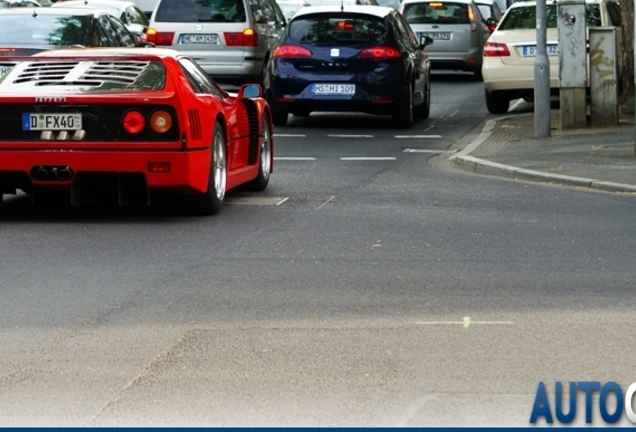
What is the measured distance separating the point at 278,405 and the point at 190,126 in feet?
19.1

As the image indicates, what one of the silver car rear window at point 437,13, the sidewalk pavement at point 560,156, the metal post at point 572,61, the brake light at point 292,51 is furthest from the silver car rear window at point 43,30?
the silver car rear window at point 437,13

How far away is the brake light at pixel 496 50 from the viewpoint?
22.9 meters

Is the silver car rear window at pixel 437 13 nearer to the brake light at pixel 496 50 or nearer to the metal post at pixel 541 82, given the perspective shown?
the brake light at pixel 496 50

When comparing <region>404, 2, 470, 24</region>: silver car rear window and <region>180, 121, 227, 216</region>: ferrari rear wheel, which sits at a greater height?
<region>180, 121, 227, 216</region>: ferrari rear wheel

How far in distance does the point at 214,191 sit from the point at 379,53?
885 centimetres

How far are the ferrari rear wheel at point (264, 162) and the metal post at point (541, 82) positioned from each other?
17.5 ft

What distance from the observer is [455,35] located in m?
31.1

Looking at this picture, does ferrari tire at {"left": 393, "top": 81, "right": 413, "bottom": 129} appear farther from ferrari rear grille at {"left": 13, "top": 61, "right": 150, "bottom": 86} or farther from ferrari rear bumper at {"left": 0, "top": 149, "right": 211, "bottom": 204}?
ferrari rear bumper at {"left": 0, "top": 149, "right": 211, "bottom": 204}

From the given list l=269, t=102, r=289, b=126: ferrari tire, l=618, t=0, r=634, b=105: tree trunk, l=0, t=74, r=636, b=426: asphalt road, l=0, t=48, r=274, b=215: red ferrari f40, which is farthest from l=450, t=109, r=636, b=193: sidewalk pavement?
l=0, t=48, r=274, b=215: red ferrari f40

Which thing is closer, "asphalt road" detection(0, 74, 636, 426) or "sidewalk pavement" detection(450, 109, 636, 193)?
"asphalt road" detection(0, 74, 636, 426)

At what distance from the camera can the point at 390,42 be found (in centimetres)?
2131

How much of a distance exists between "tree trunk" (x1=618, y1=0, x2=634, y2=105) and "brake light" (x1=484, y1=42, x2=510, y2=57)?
1563 millimetres

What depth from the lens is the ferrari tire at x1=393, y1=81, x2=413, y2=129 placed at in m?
21.4

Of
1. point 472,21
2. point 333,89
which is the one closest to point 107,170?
point 333,89
